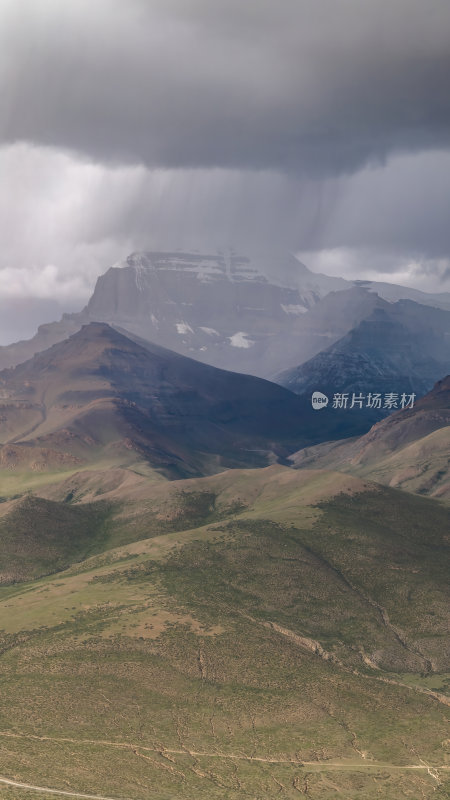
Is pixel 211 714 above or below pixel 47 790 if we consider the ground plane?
below

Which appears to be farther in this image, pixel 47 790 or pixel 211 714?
pixel 211 714

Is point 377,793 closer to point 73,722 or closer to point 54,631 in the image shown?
point 73,722

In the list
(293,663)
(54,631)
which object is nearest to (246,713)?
(293,663)

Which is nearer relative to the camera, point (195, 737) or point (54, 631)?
point (195, 737)

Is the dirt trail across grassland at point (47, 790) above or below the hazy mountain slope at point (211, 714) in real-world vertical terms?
above

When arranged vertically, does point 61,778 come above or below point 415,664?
above

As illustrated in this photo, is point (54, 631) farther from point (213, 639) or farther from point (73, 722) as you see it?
point (73, 722)

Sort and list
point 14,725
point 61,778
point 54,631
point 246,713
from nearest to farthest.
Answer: point 61,778, point 14,725, point 246,713, point 54,631

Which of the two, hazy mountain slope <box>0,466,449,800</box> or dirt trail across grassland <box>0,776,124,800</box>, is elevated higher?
dirt trail across grassland <box>0,776,124,800</box>

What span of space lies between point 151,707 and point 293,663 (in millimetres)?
40358

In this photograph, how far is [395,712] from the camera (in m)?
162

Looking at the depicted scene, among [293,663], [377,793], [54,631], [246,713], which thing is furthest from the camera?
[54,631]

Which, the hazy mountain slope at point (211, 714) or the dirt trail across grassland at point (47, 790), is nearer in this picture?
the dirt trail across grassland at point (47, 790)

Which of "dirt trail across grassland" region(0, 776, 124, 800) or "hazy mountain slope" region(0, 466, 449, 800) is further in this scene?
A: "hazy mountain slope" region(0, 466, 449, 800)
